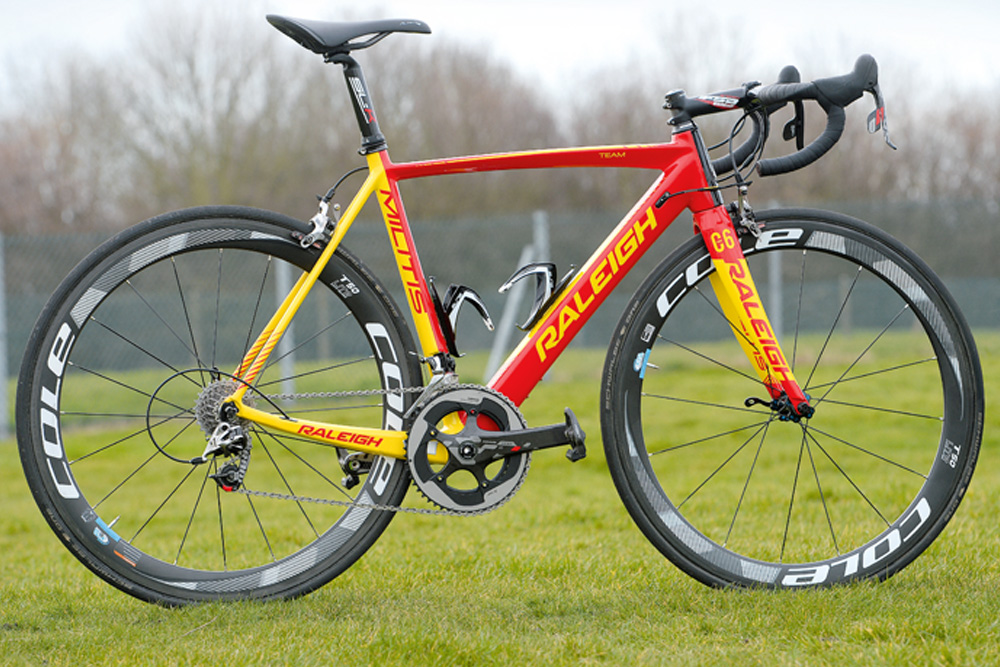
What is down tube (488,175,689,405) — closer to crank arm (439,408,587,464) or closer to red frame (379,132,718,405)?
red frame (379,132,718,405)

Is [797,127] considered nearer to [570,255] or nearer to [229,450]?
[229,450]

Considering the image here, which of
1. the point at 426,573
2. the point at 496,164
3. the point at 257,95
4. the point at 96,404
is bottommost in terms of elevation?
the point at 426,573

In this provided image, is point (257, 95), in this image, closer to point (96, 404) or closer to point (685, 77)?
point (685, 77)

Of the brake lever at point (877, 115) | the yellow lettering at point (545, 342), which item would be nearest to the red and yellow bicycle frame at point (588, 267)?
the yellow lettering at point (545, 342)

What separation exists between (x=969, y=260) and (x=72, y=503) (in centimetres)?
1295

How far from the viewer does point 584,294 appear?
8.99ft

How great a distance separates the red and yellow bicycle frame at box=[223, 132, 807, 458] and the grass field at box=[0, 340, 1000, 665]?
55cm

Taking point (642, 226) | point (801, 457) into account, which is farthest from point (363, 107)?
point (801, 457)

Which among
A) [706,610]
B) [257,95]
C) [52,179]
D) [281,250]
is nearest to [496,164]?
[281,250]

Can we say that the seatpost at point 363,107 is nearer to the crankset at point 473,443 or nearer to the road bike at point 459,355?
the road bike at point 459,355

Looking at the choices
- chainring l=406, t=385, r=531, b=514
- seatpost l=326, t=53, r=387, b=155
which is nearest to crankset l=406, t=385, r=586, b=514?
chainring l=406, t=385, r=531, b=514

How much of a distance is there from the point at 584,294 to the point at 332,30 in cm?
104

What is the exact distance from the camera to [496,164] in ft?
8.71

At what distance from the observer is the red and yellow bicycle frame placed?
2691mm
